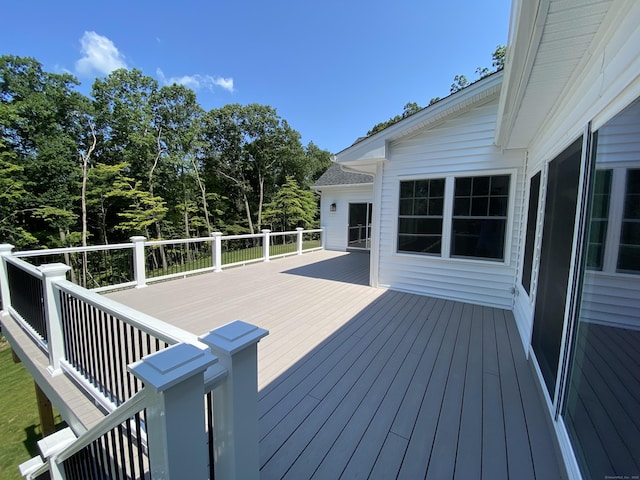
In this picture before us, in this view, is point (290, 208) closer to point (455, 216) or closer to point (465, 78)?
point (455, 216)

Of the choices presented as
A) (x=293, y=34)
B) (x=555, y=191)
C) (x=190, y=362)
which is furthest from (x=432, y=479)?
(x=293, y=34)

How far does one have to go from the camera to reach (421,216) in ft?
15.9

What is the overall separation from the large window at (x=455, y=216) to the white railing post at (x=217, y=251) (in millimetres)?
4354

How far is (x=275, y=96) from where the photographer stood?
1811 cm

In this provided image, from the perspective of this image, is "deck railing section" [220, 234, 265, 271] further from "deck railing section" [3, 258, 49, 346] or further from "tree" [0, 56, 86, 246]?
"tree" [0, 56, 86, 246]

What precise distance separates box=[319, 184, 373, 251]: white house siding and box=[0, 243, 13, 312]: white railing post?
8.39 metres

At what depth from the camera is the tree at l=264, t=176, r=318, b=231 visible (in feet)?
60.5

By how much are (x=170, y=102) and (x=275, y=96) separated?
6.64m

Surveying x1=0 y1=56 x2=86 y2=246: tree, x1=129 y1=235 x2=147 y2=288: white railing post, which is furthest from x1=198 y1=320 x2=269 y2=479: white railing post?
x1=0 y1=56 x2=86 y2=246: tree

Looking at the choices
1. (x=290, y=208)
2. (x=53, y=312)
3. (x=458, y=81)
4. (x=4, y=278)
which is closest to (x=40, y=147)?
(x=4, y=278)

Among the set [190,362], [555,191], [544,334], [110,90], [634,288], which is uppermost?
[110,90]

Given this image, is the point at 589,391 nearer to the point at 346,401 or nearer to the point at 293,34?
the point at 346,401

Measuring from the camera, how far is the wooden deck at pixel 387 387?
5.38ft

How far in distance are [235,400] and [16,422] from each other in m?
5.84
